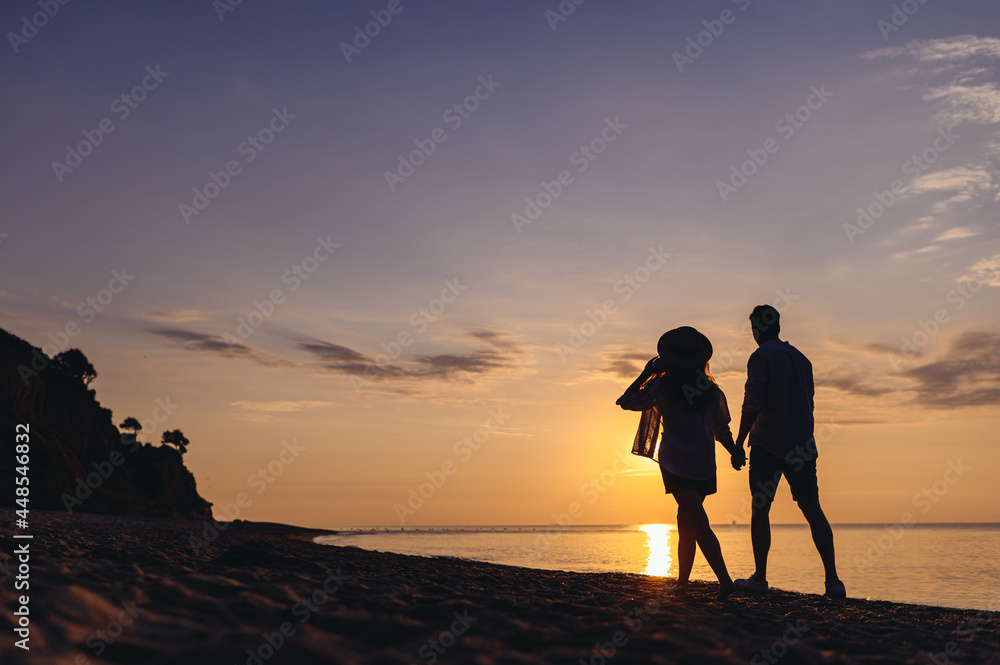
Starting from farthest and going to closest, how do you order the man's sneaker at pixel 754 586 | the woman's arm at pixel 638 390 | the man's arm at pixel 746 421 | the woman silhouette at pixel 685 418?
the man's arm at pixel 746 421, the man's sneaker at pixel 754 586, the woman's arm at pixel 638 390, the woman silhouette at pixel 685 418

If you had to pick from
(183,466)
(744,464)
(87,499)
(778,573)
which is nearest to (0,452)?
(87,499)

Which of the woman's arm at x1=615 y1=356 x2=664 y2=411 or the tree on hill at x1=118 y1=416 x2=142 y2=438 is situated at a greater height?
the tree on hill at x1=118 y1=416 x2=142 y2=438

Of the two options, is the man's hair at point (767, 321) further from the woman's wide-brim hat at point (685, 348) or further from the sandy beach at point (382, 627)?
the sandy beach at point (382, 627)

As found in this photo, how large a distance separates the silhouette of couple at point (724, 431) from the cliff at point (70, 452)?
102 feet

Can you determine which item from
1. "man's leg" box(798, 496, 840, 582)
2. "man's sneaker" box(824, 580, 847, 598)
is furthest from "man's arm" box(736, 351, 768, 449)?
"man's sneaker" box(824, 580, 847, 598)

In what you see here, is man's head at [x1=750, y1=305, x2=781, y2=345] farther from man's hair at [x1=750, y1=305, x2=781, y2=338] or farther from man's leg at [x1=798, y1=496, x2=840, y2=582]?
man's leg at [x1=798, y1=496, x2=840, y2=582]

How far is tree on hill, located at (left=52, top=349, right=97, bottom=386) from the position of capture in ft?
193

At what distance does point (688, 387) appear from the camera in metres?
5.16

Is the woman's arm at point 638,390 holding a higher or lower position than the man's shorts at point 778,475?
higher

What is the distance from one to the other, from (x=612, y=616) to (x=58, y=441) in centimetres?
4301

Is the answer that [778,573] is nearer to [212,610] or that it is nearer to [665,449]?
[665,449]

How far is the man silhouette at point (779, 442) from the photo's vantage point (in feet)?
18.8

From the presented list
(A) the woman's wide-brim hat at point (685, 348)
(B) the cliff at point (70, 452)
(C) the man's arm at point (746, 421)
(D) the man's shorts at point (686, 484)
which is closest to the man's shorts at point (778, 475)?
(C) the man's arm at point (746, 421)

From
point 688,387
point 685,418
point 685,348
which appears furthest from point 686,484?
point 685,348
